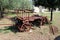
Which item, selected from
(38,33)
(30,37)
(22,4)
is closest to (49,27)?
(38,33)

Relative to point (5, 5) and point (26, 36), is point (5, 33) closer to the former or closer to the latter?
point (26, 36)

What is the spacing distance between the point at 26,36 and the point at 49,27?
9.05ft

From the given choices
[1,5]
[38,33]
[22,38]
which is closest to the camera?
[22,38]

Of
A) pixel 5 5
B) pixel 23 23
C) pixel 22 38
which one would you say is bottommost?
pixel 22 38

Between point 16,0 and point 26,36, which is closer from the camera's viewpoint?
point 26,36

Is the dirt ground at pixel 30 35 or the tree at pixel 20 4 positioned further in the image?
the tree at pixel 20 4

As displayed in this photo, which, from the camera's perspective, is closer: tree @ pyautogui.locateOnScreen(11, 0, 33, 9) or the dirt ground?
the dirt ground

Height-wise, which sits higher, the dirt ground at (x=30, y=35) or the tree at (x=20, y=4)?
the tree at (x=20, y=4)

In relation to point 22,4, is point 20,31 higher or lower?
lower

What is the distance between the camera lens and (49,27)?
14617 millimetres

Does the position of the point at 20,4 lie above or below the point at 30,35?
above

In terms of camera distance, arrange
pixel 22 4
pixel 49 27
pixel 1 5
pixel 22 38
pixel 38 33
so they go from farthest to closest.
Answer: pixel 22 4, pixel 1 5, pixel 49 27, pixel 38 33, pixel 22 38

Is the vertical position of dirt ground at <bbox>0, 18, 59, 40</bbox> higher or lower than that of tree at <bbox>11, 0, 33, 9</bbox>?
lower

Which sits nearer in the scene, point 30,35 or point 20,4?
point 30,35
